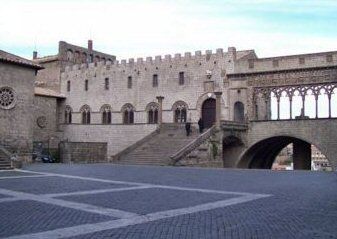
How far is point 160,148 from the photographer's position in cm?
2984

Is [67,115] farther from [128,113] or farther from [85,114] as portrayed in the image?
[128,113]

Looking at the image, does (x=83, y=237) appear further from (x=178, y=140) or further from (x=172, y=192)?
(x=178, y=140)

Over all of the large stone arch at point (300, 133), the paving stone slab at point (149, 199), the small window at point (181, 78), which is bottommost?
the paving stone slab at point (149, 199)

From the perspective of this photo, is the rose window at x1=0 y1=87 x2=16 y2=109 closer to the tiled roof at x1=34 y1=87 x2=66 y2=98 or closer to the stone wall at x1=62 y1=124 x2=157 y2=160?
the stone wall at x1=62 y1=124 x2=157 y2=160

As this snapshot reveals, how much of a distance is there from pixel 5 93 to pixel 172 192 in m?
18.8

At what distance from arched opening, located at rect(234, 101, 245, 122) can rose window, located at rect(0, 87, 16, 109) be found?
17.8 meters

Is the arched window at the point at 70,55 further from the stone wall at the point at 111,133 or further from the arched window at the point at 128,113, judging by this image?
the arched window at the point at 128,113

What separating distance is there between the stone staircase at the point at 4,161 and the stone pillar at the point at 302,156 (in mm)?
25551

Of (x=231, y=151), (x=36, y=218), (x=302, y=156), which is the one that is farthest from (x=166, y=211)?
(x=302, y=156)

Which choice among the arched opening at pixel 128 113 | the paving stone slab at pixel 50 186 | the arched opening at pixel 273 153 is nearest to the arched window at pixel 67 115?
the arched opening at pixel 128 113

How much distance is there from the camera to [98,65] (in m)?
46.0

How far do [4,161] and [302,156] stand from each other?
2653cm

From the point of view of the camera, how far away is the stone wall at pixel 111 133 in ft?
136

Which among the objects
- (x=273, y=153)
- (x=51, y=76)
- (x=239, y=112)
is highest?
(x=51, y=76)
